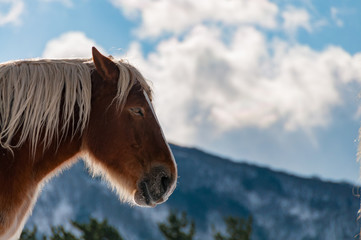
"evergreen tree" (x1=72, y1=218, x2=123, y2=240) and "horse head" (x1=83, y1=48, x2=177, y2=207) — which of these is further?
"evergreen tree" (x1=72, y1=218, x2=123, y2=240)

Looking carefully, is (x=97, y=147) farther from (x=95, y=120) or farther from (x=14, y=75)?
(x=14, y=75)

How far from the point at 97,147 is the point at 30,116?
1.83ft

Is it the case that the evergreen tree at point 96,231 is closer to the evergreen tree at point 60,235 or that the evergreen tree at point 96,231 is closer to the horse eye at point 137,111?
the evergreen tree at point 60,235

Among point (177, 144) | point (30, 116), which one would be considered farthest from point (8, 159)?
point (177, 144)

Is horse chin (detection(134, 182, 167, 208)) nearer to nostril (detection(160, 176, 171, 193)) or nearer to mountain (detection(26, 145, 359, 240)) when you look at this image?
nostril (detection(160, 176, 171, 193))

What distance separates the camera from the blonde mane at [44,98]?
Result: 3.58m

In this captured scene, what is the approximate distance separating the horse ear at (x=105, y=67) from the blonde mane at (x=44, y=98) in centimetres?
6

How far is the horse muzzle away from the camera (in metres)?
3.83

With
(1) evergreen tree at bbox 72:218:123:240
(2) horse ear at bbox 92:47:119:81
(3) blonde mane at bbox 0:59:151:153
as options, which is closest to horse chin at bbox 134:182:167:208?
(3) blonde mane at bbox 0:59:151:153

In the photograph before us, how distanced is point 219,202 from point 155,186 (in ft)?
340

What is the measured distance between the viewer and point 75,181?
355ft

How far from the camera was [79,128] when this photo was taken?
3793 mm

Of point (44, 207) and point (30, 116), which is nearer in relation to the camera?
point (30, 116)

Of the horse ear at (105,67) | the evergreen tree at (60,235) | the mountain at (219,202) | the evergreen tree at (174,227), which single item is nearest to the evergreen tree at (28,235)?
the evergreen tree at (60,235)
